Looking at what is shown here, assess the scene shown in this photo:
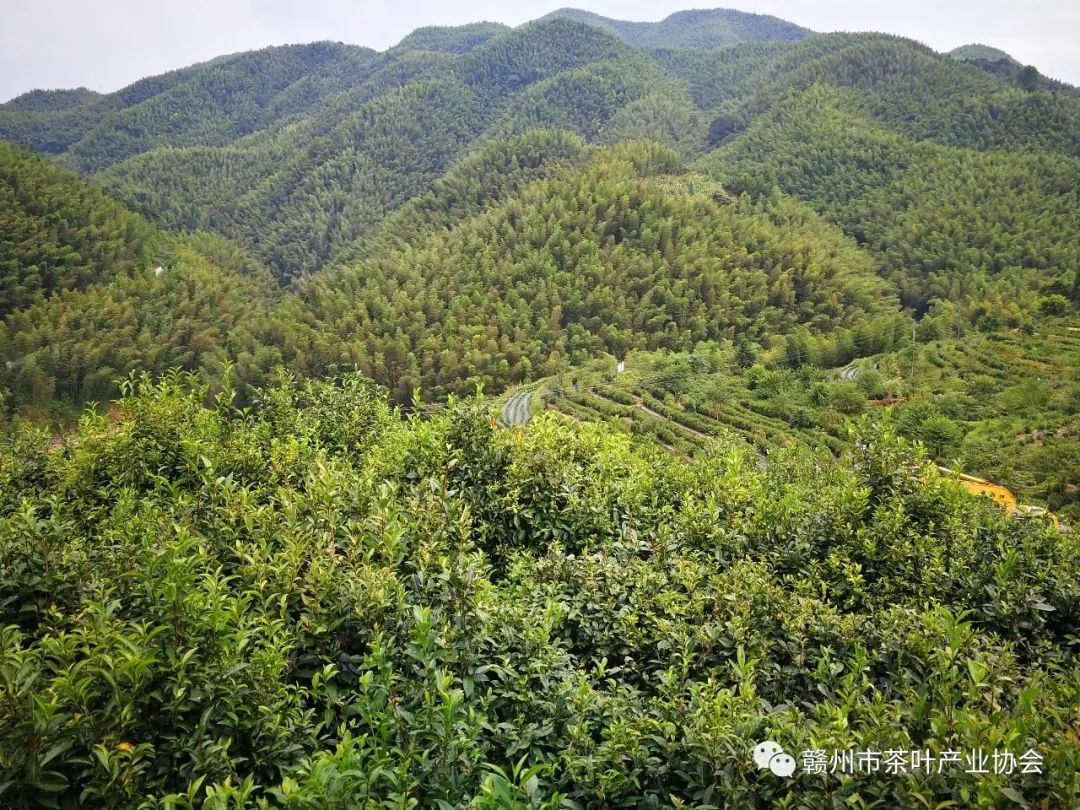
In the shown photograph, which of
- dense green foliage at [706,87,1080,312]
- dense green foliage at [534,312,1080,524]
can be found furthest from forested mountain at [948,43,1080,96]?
dense green foliage at [534,312,1080,524]

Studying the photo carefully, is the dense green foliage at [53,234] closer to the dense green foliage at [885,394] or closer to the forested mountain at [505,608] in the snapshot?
the dense green foliage at [885,394]

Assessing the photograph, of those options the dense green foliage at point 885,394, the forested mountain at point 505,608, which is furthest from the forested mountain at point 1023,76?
the forested mountain at point 505,608

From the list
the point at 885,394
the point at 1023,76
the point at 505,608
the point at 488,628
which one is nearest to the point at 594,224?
the point at 885,394

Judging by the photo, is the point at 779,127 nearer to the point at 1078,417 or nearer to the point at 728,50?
the point at 1078,417

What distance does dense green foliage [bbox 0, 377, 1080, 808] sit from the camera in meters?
3.08

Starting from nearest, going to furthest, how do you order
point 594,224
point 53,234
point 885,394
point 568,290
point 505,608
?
point 505,608
point 885,394
point 53,234
point 568,290
point 594,224

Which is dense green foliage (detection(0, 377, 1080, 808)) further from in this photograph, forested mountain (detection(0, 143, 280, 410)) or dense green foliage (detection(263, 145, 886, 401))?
forested mountain (detection(0, 143, 280, 410))

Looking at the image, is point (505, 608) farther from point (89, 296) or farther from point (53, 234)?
point (53, 234)
